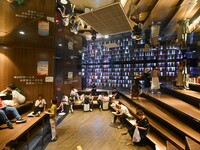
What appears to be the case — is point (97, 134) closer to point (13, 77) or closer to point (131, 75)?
point (13, 77)

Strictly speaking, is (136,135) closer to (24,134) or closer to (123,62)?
(24,134)

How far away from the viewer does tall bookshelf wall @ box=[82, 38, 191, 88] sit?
8695mm

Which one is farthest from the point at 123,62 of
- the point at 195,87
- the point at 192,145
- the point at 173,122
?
the point at 192,145

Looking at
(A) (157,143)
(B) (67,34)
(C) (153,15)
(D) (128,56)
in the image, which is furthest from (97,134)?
(D) (128,56)

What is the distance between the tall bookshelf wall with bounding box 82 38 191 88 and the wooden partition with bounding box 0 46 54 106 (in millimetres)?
6345

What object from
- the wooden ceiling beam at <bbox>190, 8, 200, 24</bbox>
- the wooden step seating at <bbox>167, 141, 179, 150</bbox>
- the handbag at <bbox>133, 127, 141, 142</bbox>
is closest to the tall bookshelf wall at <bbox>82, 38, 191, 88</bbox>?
the wooden ceiling beam at <bbox>190, 8, 200, 24</bbox>

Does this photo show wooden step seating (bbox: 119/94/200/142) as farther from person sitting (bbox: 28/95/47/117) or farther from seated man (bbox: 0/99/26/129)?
seated man (bbox: 0/99/26/129)

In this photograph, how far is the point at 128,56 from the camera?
32.6 ft

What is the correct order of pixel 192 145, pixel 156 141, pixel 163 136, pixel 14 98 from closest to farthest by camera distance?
pixel 192 145
pixel 163 136
pixel 156 141
pixel 14 98

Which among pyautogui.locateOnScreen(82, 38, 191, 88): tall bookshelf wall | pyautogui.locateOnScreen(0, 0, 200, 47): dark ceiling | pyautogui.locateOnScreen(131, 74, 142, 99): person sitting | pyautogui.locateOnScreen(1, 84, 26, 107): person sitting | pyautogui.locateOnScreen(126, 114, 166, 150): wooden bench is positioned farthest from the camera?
pyautogui.locateOnScreen(82, 38, 191, 88): tall bookshelf wall

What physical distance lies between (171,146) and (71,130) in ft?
10.5

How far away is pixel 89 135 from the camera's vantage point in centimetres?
461

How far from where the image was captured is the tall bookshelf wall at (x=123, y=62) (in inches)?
342

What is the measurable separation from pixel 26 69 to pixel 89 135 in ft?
9.48
